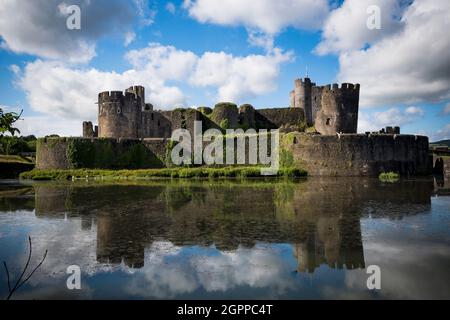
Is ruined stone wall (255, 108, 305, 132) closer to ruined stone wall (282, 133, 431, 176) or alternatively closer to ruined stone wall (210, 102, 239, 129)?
ruined stone wall (210, 102, 239, 129)

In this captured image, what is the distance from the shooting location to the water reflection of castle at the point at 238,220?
767 cm

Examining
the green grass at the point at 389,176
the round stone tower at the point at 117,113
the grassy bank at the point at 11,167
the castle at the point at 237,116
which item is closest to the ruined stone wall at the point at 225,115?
the castle at the point at 237,116

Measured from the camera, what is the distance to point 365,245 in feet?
25.8

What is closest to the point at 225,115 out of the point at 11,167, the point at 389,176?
the point at 389,176

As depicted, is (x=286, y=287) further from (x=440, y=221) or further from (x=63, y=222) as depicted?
(x=63, y=222)

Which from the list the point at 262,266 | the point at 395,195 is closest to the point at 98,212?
the point at 262,266

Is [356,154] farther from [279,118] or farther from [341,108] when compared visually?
[279,118]

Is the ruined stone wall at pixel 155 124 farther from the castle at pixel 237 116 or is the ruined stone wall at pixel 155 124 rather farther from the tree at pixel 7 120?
the tree at pixel 7 120

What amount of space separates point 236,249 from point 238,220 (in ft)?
9.90

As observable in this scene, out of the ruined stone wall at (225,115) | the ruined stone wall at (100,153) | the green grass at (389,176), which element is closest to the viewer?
the green grass at (389,176)

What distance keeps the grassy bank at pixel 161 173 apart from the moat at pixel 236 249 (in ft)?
54.7

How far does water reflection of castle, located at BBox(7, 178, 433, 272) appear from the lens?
7.67m

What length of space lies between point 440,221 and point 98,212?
989cm
